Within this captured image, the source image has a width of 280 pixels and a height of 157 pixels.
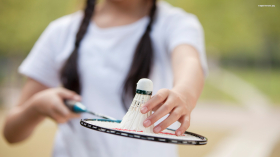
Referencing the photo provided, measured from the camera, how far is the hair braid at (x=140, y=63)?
385 millimetres

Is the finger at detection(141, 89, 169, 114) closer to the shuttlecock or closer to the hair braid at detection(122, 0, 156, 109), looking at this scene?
the shuttlecock

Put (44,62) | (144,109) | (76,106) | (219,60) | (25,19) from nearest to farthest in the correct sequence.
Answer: (144,109) → (76,106) → (44,62) → (25,19) → (219,60)

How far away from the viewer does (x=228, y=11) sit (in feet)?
10.4

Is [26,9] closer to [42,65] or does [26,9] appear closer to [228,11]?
[228,11]

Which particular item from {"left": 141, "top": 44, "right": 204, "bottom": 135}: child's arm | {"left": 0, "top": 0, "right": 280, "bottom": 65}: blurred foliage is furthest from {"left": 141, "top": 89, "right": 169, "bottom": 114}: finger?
{"left": 0, "top": 0, "right": 280, "bottom": 65}: blurred foliage

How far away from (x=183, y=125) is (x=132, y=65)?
0.18 metres

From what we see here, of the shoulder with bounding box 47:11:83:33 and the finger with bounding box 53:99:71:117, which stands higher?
the shoulder with bounding box 47:11:83:33

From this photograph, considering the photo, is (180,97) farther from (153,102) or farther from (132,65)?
(132,65)

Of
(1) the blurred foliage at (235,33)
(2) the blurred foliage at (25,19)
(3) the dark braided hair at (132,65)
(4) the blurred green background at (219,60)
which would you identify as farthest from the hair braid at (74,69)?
(2) the blurred foliage at (25,19)

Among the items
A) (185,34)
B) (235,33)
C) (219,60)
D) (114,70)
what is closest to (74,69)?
(114,70)

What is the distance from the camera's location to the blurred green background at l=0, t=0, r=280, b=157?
6.20ft

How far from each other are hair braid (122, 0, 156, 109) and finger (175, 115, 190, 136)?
148 millimetres

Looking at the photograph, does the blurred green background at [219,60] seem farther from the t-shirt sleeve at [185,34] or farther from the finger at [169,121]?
the finger at [169,121]

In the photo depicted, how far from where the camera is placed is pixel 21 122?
452 millimetres
